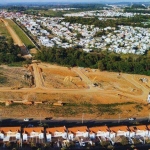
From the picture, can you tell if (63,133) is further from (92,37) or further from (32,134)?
(92,37)

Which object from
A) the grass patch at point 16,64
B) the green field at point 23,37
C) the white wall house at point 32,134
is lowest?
the white wall house at point 32,134

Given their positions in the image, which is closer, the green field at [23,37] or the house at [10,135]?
the house at [10,135]

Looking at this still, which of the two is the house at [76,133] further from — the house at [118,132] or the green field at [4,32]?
the green field at [4,32]

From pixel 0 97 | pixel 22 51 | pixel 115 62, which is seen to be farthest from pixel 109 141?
pixel 22 51

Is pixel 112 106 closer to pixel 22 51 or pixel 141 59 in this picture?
pixel 141 59

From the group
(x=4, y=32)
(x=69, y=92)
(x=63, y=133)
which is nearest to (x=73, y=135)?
(x=63, y=133)

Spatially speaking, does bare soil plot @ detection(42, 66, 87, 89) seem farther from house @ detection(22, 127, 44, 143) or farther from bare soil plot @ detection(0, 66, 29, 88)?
house @ detection(22, 127, 44, 143)

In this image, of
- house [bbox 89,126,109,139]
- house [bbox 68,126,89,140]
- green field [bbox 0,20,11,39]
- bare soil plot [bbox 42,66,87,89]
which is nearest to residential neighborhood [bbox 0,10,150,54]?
green field [bbox 0,20,11,39]

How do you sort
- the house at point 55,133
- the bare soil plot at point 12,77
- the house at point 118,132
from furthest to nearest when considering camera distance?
the bare soil plot at point 12,77 < the house at point 118,132 < the house at point 55,133

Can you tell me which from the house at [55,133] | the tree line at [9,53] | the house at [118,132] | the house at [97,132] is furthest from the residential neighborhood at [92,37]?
the house at [55,133]
